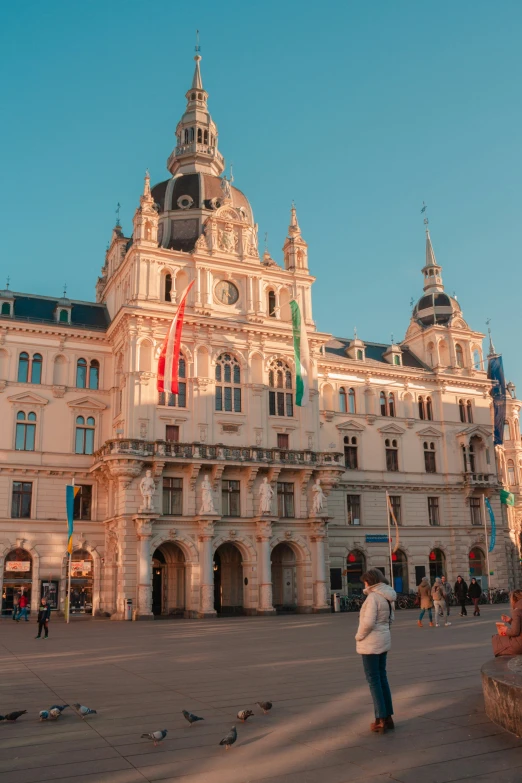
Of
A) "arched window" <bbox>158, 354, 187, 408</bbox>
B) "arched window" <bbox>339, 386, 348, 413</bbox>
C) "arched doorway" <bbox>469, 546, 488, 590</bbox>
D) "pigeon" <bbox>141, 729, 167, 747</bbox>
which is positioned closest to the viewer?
"pigeon" <bbox>141, 729, 167, 747</bbox>

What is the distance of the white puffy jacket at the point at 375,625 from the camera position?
9.84 metres

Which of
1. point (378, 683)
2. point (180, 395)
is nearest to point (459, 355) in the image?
point (180, 395)

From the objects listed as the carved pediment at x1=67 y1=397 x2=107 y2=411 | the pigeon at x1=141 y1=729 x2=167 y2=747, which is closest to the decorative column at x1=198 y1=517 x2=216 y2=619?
the carved pediment at x1=67 y1=397 x2=107 y2=411

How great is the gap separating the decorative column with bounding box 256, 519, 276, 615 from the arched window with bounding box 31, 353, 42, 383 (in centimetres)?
1773

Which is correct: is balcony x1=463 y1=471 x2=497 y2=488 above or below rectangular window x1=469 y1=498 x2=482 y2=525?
above

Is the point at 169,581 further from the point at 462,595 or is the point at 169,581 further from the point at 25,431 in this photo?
the point at 462,595

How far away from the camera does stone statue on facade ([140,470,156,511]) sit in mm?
41719

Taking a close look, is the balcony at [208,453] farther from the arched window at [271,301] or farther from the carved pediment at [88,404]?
the arched window at [271,301]

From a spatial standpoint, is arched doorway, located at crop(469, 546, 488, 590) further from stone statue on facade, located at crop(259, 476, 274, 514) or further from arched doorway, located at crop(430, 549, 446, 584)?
stone statue on facade, located at crop(259, 476, 274, 514)

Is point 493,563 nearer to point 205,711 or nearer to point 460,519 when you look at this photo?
point 460,519

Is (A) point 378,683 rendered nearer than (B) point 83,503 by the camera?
Yes

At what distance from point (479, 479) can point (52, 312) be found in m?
37.7

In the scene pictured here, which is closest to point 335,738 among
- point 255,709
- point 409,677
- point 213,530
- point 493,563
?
point 255,709

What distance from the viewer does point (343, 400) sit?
190 feet
